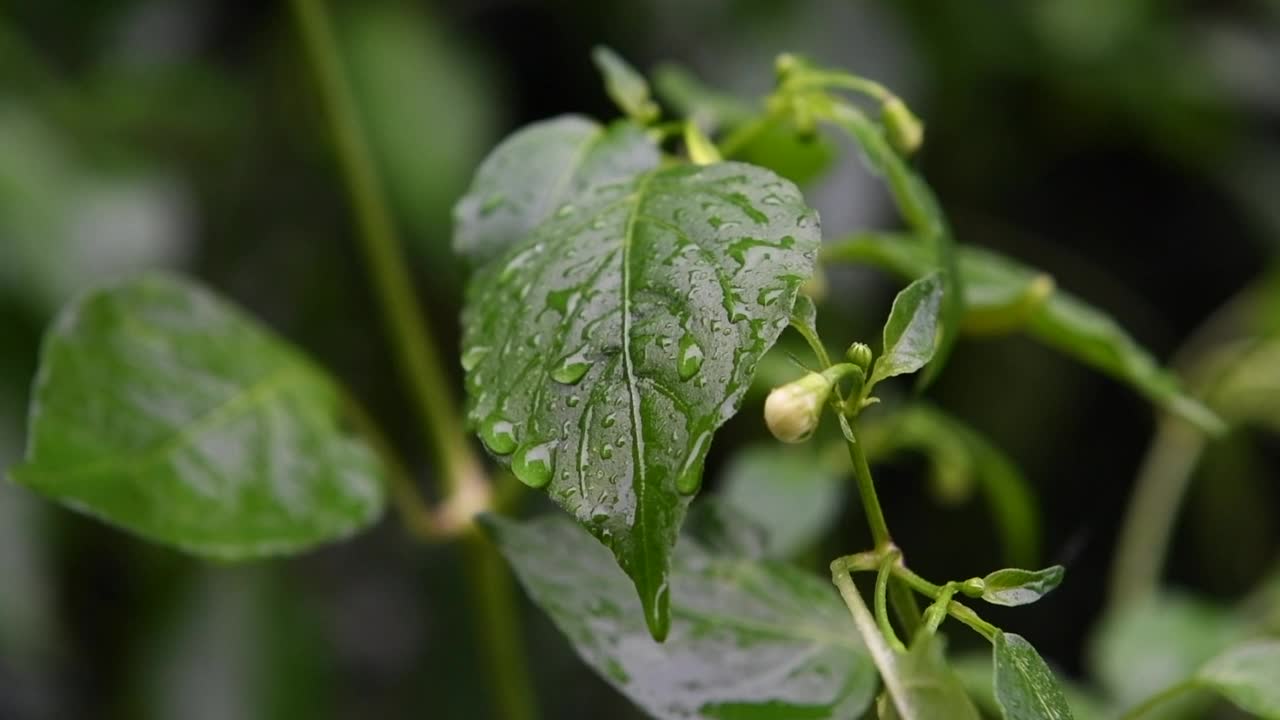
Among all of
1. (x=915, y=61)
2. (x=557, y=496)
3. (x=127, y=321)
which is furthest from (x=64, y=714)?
(x=557, y=496)

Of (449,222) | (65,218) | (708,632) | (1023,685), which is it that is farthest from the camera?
(449,222)

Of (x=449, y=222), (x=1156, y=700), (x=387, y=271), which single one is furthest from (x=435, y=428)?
(x=449, y=222)

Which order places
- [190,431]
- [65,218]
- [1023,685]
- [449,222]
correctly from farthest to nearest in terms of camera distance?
[449,222]
[65,218]
[190,431]
[1023,685]

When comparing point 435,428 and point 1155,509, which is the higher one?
point 435,428

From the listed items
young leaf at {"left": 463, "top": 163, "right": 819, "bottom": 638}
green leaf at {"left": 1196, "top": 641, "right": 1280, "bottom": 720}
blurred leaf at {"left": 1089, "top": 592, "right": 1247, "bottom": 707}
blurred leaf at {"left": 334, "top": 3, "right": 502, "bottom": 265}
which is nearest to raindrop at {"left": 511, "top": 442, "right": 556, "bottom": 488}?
young leaf at {"left": 463, "top": 163, "right": 819, "bottom": 638}

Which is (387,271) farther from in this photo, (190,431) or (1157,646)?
(1157,646)

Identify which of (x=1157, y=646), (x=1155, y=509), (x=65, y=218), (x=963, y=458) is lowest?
(x=1155, y=509)

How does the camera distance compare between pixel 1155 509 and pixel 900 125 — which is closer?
pixel 900 125
